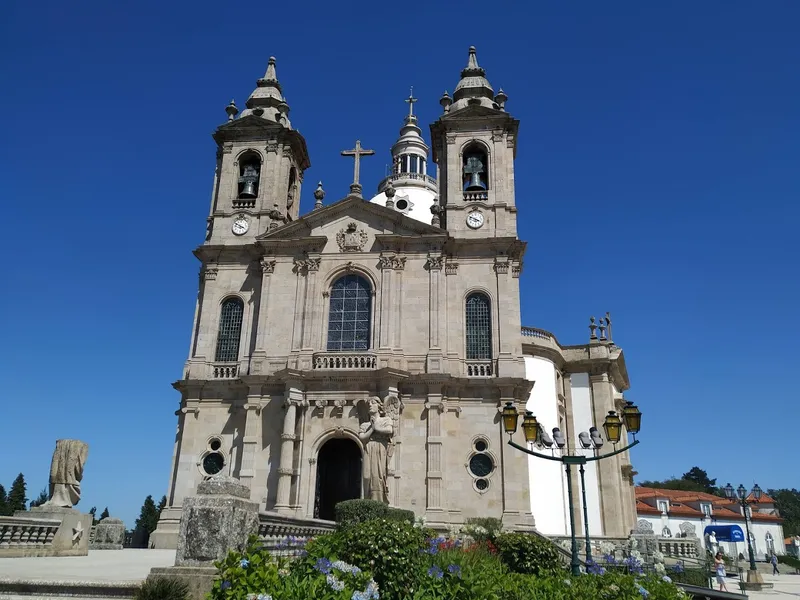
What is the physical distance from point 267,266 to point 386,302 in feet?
17.0

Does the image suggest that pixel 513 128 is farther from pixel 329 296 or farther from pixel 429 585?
pixel 429 585

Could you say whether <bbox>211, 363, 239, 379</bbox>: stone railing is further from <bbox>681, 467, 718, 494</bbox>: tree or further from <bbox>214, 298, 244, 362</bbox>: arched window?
<bbox>681, 467, 718, 494</bbox>: tree

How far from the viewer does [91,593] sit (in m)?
7.88

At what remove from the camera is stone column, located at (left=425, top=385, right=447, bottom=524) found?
22938 millimetres

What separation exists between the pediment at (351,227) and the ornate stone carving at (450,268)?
1458 millimetres

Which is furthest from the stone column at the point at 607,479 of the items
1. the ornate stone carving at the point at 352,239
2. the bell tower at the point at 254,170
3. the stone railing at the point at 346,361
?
the bell tower at the point at 254,170

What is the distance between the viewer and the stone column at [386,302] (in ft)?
84.1

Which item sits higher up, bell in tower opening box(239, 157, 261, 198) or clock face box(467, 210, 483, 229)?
bell in tower opening box(239, 157, 261, 198)

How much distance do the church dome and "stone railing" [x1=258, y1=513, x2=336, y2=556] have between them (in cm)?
3547

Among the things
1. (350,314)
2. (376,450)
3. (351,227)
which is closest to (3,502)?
(350,314)

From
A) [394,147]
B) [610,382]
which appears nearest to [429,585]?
[610,382]

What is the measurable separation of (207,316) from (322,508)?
894 centimetres

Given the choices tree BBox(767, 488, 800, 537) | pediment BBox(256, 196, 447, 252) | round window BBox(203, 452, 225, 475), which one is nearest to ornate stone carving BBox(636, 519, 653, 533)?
pediment BBox(256, 196, 447, 252)

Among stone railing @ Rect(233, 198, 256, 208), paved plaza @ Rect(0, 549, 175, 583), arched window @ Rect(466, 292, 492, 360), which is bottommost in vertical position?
paved plaza @ Rect(0, 549, 175, 583)
